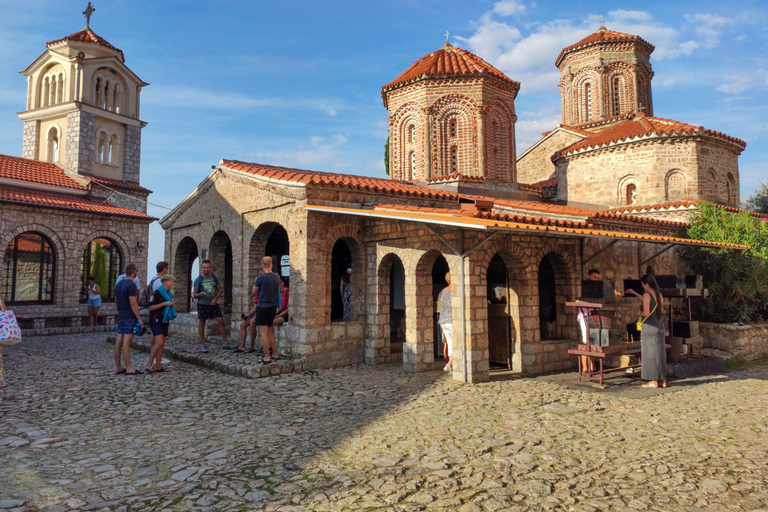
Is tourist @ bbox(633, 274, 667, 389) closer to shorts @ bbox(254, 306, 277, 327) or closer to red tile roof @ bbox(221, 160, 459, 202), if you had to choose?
red tile roof @ bbox(221, 160, 459, 202)

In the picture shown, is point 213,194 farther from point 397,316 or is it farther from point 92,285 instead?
point 92,285

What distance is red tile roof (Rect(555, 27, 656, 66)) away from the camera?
→ 20077mm

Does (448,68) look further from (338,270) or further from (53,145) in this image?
(53,145)

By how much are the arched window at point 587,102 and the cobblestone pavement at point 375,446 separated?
16.5 meters

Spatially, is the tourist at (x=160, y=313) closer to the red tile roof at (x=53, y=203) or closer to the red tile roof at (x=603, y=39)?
the red tile roof at (x=53, y=203)

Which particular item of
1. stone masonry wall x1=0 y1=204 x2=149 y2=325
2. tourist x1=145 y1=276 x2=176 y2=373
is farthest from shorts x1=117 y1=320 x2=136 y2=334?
stone masonry wall x1=0 y1=204 x2=149 y2=325

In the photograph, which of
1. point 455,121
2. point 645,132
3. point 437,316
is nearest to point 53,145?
point 455,121

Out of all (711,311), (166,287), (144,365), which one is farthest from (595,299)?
(144,365)

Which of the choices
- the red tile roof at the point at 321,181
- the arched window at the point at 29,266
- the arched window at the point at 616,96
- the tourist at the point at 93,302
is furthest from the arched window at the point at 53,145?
the arched window at the point at 616,96

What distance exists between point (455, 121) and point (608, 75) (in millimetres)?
9491

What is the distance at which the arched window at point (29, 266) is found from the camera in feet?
48.6

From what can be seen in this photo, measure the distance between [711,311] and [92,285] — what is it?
57.5 feet

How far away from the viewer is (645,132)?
1505cm

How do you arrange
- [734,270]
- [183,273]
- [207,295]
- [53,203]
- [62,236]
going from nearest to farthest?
[207,295] < [734,270] < [183,273] < [53,203] < [62,236]
